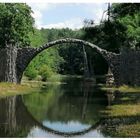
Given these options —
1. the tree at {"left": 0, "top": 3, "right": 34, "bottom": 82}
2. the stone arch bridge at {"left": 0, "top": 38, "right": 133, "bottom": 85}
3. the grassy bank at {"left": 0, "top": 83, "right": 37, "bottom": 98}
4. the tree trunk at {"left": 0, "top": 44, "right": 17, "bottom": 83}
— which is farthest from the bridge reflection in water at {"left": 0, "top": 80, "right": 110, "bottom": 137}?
the tree at {"left": 0, "top": 3, "right": 34, "bottom": 82}

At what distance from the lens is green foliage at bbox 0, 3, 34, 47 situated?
71.1m

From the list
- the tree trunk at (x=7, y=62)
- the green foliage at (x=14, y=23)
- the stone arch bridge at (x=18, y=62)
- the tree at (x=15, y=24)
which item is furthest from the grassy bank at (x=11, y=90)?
the green foliage at (x=14, y=23)

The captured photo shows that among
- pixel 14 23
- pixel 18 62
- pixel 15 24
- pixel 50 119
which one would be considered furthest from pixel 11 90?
pixel 50 119

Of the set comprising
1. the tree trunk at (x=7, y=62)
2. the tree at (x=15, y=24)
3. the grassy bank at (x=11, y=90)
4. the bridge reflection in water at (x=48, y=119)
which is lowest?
the bridge reflection in water at (x=48, y=119)

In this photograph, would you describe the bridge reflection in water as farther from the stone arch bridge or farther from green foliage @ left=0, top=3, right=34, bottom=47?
green foliage @ left=0, top=3, right=34, bottom=47

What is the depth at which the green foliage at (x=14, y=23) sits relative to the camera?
7106 centimetres

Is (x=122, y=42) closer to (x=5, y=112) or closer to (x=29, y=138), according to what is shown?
(x=5, y=112)

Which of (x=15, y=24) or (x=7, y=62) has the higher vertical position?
(x=15, y=24)

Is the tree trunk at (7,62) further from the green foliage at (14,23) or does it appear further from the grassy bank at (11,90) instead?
the green foliage at (14,23)

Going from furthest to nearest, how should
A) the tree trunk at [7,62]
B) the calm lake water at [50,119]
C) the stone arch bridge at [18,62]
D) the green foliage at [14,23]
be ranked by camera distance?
the green foliage at [14,23], the stone arch bridge at [18,62], the tree trunk at [7,62], the calm lake water at [50,119]

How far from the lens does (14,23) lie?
235ft

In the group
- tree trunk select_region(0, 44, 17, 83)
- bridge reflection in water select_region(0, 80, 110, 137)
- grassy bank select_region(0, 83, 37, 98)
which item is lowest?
bridge reflection in water select_region(0, 80, 110, 137)

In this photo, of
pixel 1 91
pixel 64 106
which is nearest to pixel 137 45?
pixel 1 91

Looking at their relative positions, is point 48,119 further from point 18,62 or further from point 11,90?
point 18,62
